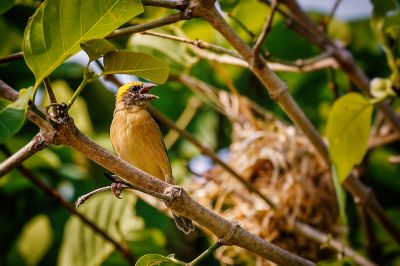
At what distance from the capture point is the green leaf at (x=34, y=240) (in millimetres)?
3600

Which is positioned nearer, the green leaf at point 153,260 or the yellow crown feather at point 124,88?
the green leaf at point 153,260

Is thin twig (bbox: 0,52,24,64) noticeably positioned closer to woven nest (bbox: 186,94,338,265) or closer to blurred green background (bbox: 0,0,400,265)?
blurred green background (bbox: 0,0,400,265)

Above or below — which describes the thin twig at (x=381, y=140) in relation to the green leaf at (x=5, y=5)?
below

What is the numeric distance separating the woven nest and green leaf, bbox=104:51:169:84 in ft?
5.56

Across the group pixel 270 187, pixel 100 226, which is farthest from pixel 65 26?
pixel 270 187

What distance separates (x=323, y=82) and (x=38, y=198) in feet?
6.71

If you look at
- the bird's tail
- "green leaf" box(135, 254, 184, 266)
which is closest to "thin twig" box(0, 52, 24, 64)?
"green leaf" box(135, 254, 184, 266)

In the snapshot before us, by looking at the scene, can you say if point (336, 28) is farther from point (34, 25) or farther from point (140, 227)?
point (34, 25)

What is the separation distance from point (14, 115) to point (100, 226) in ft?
7.37

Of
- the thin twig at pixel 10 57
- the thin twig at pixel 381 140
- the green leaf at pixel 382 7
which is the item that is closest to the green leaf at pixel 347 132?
the green leaf at pixel 382 7

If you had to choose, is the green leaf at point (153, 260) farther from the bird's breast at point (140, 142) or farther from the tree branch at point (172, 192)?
the bird's breast at point (140, 142)

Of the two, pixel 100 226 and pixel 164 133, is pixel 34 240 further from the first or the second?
pixel 164 133

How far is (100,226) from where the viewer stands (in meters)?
3.68

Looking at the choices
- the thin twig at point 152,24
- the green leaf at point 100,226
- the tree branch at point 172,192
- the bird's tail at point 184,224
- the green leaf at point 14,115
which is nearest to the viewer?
the green leaf at point 14,115
